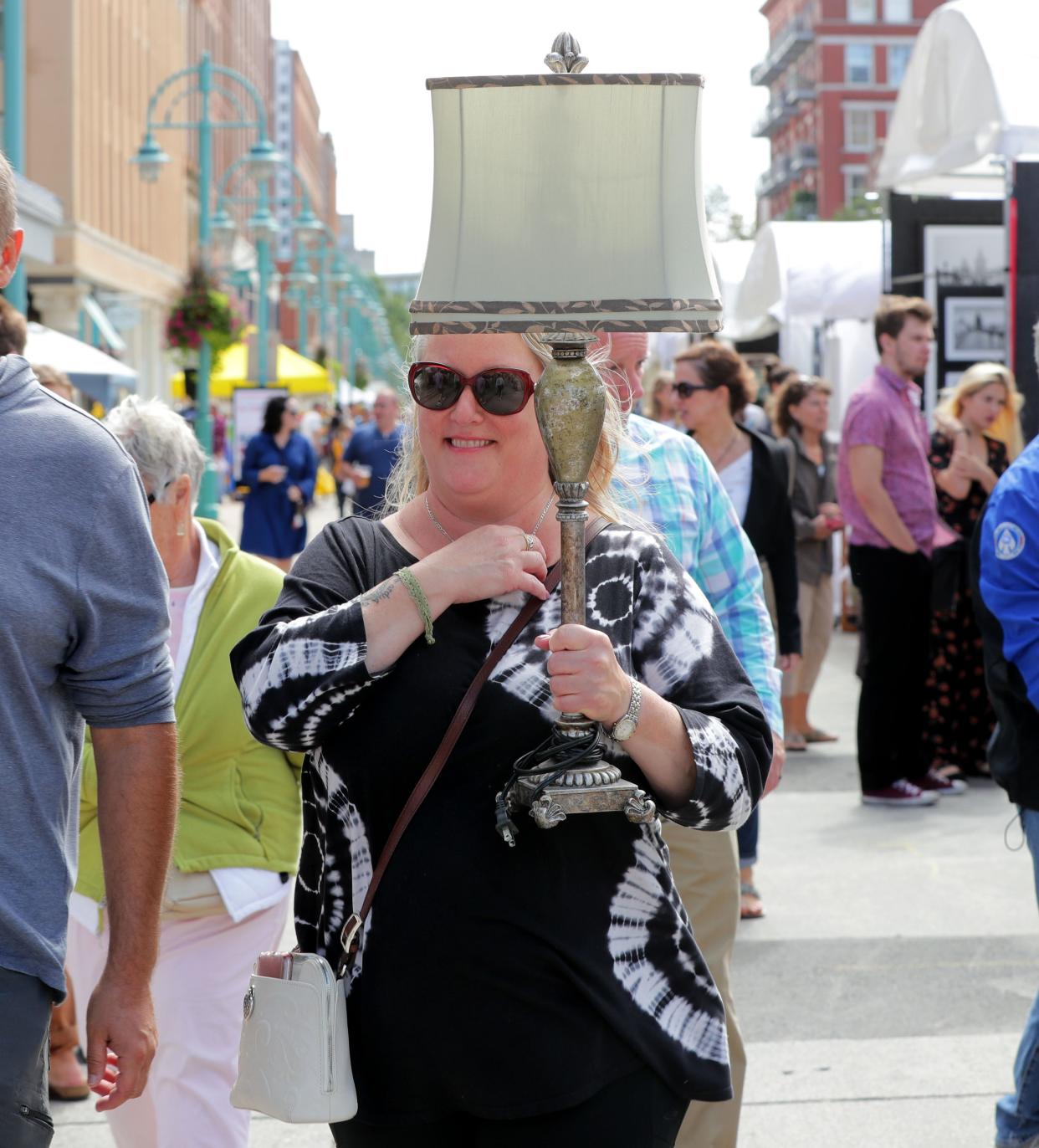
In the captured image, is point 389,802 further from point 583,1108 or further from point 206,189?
point 206,189

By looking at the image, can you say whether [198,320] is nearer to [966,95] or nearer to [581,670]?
[966,95]

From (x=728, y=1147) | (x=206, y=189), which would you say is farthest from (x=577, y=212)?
(x=206, y=189)

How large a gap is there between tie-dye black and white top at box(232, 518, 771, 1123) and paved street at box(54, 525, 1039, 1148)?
237 centimetres

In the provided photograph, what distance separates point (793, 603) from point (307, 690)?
464 centimetres

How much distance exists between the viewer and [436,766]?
230 cm

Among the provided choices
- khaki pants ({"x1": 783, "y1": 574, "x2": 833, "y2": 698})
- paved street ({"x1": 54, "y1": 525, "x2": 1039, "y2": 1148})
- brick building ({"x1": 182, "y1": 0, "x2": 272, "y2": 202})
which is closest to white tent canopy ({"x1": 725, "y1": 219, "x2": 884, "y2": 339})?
khaki pants ({"x1": 783, "y1": 574, "x2": 833, "y2": 698})

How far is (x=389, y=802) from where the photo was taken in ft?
7.73

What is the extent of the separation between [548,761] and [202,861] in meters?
1.41

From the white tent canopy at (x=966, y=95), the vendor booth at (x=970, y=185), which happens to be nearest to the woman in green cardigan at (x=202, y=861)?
the vendor booth at (x=970, y=185)

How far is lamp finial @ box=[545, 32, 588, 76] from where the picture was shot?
2182 mm

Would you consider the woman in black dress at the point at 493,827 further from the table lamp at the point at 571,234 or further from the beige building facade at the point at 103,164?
the beige building facade at the point at 103,164

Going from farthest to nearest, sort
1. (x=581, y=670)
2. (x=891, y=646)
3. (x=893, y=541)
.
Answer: (x=891, y=646) < (x=893, y=541) < (x=581, y=670)

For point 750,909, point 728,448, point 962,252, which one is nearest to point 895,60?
point 962,252

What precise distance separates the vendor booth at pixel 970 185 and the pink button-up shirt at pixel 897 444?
931 millimetres
